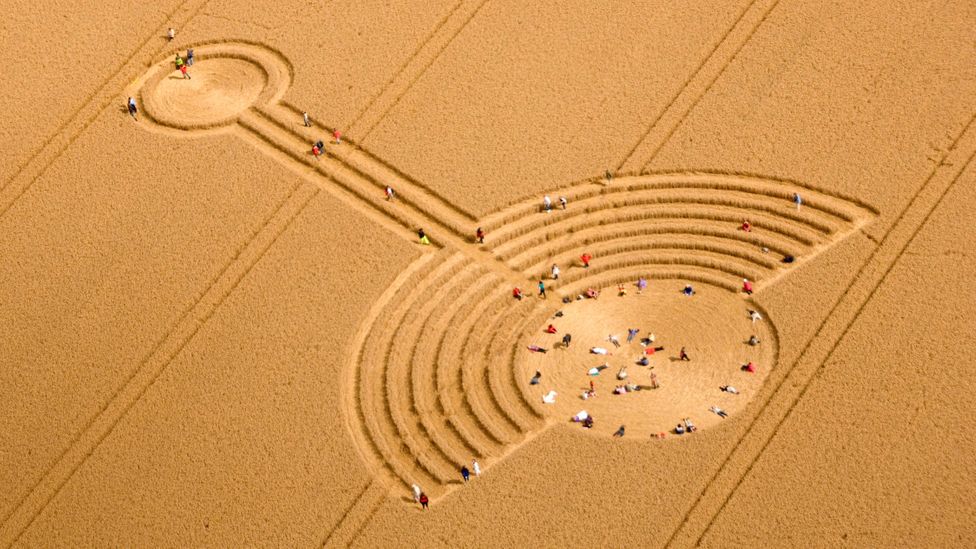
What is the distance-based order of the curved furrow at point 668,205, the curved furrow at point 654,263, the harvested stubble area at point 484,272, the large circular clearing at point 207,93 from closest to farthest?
the harvested stubble area at point 484,272 < the curved furrow at point 654,263 < the curved furrow at point 668,205 < the large circular clearing at point 207,93

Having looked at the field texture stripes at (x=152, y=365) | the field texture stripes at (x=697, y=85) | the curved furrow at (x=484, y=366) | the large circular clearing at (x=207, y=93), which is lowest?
the field texture stripes at (x=152, y=365)

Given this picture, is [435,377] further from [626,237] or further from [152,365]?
[152,365]

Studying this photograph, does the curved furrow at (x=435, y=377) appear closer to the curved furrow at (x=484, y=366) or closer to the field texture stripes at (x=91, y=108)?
the curved furrow at (x=484, y=366)

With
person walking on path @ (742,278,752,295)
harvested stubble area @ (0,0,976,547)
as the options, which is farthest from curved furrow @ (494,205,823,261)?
person walking on path @ (742,278,752,295)

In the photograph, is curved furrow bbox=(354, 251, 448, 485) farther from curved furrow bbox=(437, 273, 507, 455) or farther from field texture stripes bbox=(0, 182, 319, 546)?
field texture stripes bbox=(0, 182, 319, 546)

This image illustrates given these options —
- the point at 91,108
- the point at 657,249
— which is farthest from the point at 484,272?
the point at 91,108

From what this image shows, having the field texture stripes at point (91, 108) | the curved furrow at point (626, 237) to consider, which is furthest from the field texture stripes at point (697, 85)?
the field texture stripes at point (91, 108)

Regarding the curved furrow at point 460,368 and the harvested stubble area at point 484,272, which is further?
the curved furrow at point 460,368
